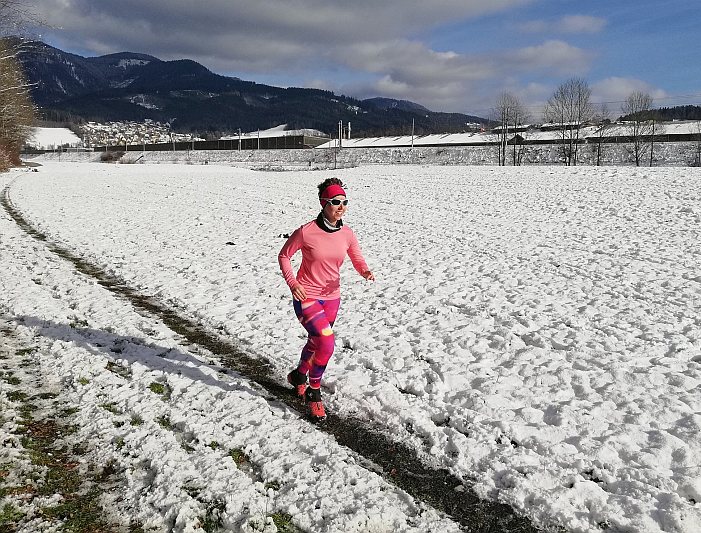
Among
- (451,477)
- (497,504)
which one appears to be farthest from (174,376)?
(497,504)

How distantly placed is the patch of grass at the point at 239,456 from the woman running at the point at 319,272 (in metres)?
0.94

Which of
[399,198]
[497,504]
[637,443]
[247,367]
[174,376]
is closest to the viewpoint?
[497,504]

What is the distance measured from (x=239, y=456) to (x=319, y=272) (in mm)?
1976

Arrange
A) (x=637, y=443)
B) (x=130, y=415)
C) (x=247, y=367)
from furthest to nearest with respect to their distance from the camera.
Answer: (x=247, y=367) → (x=130, y=415) → (x=637, y=443)

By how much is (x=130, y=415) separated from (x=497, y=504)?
3.84 metres

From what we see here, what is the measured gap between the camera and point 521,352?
22.4 feet

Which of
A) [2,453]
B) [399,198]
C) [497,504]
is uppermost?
[399,198]

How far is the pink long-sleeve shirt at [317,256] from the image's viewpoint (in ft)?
16.4

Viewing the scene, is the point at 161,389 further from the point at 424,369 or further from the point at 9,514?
the point at 424,369

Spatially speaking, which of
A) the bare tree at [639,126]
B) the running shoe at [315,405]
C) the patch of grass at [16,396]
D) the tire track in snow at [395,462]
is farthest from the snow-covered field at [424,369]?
the bare tree at [639,126]

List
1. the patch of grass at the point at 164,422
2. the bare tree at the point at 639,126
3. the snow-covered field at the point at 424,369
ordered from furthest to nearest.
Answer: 1. the bare tree at the point at 639,126
2. the patch of grass at the point at 164,422
3. the snow-covered field at the point at 424,369

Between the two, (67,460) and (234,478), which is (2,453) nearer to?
(67,460)

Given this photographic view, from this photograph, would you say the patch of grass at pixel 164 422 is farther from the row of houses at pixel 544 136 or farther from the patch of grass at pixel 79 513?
the row of houses at pixel 544 136

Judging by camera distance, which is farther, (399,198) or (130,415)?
(399,198)
